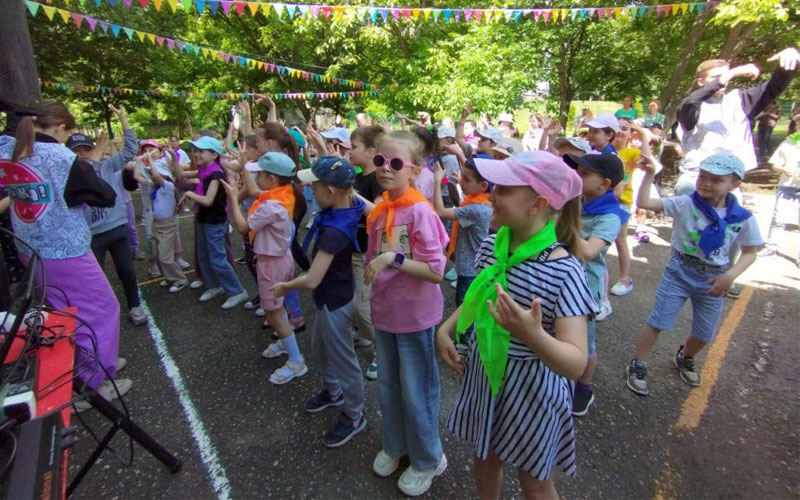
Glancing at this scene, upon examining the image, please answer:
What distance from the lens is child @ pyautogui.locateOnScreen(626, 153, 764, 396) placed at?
2.70 metres

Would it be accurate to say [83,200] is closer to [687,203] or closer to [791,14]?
[687,203]

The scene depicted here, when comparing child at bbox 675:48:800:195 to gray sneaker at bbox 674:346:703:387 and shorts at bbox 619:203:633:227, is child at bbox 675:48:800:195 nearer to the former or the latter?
shorts at bbox 619:203:633:227

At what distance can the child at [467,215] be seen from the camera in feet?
10.3

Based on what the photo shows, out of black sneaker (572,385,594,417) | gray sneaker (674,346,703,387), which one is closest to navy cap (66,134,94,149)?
black sneaker (572,385,594,417)

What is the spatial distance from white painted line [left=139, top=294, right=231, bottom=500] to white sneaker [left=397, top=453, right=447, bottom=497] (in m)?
1.00

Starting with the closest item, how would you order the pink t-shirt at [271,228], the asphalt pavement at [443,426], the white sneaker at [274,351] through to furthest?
the asphalt pavement at [443,426], the pink t-shirt at [271,228], the white sneaker at [274,351]

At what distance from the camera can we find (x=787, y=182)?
580cm

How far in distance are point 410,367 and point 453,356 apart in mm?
432

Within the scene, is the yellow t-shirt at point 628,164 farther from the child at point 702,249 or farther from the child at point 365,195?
the child at point 365,195

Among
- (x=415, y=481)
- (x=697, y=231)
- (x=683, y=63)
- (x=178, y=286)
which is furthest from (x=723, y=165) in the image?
(x=683, y=63)

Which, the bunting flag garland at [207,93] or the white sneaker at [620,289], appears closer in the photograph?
the white sneaker at [620,289]

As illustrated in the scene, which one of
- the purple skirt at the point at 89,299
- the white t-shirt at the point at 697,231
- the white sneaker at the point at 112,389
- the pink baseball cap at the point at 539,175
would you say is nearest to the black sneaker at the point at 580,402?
the white t-shirt at the point at 697,231

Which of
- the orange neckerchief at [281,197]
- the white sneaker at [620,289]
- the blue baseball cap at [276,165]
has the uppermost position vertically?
the blue baseball cap at [276,165]

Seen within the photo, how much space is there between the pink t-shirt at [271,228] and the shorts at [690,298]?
2904 millimetres
